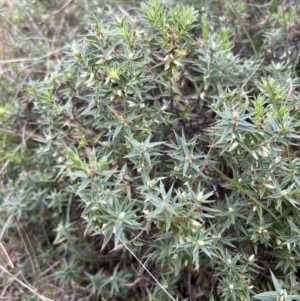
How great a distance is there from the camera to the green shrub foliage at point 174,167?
1.38m

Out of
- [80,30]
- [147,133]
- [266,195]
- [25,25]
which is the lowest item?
[266,195]

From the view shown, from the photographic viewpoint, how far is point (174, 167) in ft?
5.13

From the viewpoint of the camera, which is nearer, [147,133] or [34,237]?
[147,133]

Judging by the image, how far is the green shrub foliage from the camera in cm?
138

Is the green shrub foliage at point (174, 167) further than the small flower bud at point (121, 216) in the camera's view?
Yes

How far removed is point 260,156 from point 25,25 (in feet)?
5.70

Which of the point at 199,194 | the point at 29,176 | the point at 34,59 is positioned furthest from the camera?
the point at 34,59

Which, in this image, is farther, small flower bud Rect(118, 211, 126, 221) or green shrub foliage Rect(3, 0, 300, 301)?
green shrub foliage Rect(3, 0, 300, 301)

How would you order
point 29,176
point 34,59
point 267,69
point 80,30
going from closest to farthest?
point 267,69, point 29,176, point 34,59, point 80,30

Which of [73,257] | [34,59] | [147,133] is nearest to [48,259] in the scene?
[73,257]

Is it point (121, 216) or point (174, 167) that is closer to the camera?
point (121, 216)

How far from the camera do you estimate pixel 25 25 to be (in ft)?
8.12

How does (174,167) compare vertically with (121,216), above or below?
below

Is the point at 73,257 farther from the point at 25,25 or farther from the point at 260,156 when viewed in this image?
the point at 25,25
